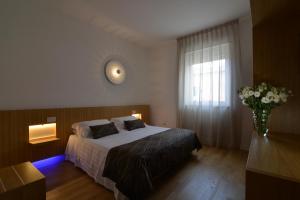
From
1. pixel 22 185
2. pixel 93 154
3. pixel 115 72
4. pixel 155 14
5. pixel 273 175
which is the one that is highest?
pixel 155 14

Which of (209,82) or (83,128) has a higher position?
(209,82)

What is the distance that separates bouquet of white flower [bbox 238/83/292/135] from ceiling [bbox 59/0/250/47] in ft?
6.35

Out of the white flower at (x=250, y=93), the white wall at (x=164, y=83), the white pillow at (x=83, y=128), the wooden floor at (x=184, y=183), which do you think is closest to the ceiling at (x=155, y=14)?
the white wall at (x=164, y=83)

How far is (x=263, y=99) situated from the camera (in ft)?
5.19

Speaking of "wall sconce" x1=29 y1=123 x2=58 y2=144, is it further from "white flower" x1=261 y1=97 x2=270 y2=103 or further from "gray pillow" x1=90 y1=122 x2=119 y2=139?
"white flower" x1=261 y1=97 x2=270 y2=103

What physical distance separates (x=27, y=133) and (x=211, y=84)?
3893mm

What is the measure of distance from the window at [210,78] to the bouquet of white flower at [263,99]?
6.56 feet

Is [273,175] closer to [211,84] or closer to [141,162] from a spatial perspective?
[141,162]

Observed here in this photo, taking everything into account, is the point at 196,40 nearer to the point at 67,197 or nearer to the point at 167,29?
the point at 167,29

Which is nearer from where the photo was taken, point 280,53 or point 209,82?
point 280,53

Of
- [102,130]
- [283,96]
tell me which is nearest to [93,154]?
[102,130]

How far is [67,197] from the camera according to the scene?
1.91 meters

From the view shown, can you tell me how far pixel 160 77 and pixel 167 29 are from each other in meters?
Result: 1.56

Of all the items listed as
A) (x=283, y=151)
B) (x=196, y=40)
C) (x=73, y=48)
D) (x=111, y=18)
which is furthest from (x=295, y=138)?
(x=73, y=48)
